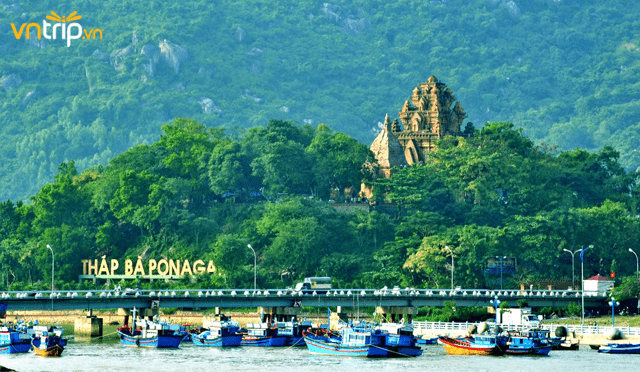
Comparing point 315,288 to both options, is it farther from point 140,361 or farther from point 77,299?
point 140,361

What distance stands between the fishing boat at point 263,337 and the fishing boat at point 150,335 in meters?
6.32

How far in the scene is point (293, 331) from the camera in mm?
168875

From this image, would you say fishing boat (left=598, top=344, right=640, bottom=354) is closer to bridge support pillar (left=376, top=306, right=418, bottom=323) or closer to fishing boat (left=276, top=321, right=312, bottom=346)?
fishing boat (left=276, top=321, right=312, bottom=346)

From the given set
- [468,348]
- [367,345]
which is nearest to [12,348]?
[367,345]

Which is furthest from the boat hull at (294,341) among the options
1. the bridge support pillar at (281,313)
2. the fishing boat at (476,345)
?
the fishing boat at (476,345)

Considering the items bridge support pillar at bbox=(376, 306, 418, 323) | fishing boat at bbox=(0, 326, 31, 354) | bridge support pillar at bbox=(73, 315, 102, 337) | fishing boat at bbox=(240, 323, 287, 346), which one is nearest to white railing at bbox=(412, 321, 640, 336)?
bridge support pillar at bbox=(376, 306, 418, 323)

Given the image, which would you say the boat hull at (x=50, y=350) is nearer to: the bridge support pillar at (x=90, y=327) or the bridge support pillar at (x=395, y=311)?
the bridge support pillar at (x=90, y=327)

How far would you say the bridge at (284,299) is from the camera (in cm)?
17312

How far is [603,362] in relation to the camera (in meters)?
148

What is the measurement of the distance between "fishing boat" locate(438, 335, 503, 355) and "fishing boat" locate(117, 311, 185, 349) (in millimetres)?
26311

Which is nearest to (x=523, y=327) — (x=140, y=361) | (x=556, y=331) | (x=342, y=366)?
(x=556, y=331)

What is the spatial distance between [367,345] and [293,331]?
17.3 metres

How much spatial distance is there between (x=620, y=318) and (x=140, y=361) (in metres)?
60.9

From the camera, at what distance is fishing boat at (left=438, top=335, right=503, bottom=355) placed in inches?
6161
